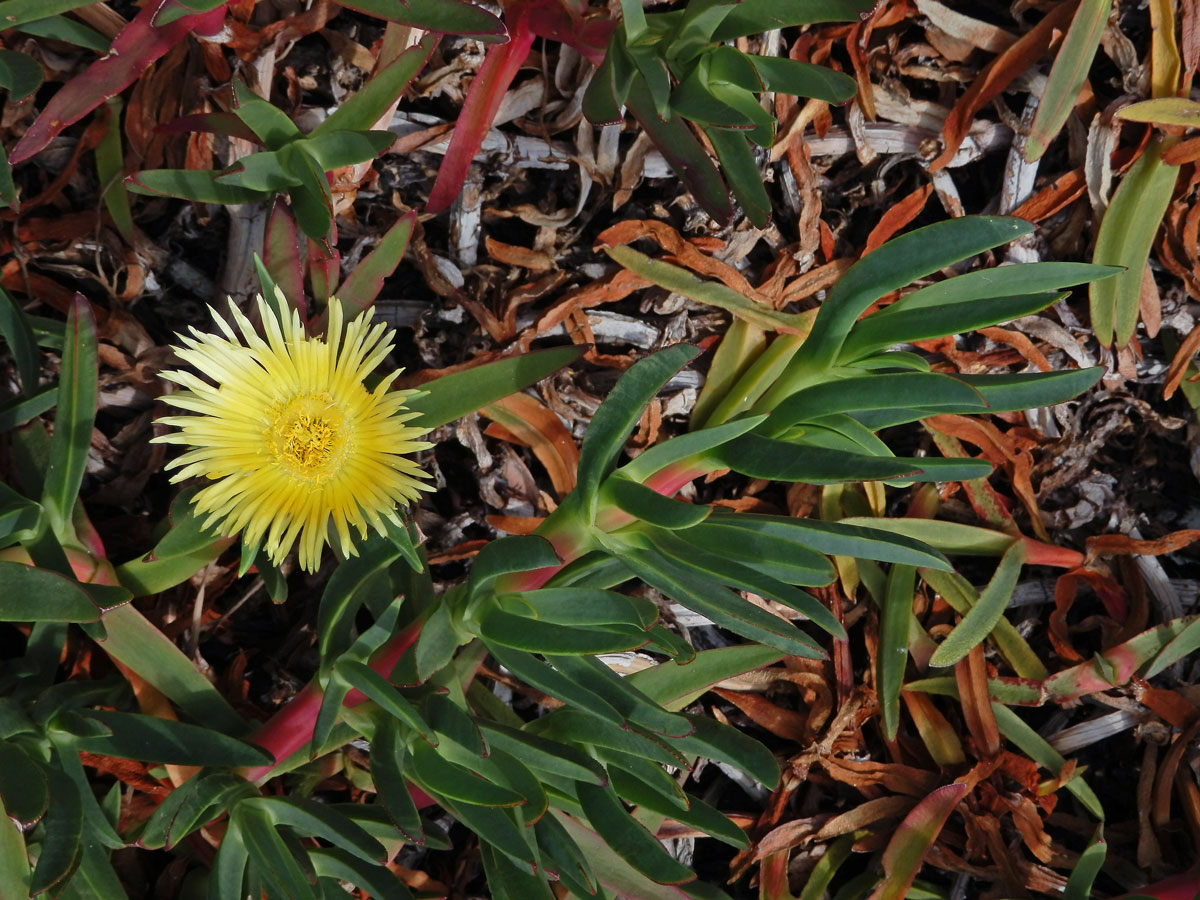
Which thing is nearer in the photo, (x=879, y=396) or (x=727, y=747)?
(x=879, y=396)

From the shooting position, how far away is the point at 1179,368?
1000 mm

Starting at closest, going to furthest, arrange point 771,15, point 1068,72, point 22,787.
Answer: point 22,787 < point 771,15 < point 1068,72

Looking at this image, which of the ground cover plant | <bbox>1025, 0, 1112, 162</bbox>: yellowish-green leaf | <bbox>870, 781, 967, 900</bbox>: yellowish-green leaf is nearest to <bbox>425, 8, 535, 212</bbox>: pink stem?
the ground cover plant

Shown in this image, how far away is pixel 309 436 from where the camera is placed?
0.77 m

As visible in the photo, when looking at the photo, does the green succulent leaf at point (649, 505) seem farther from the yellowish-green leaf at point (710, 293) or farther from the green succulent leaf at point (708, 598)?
the yellowish-green leaf at point (710, 293)

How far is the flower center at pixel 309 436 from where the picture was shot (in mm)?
766

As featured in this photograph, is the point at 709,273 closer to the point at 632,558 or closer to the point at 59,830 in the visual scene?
the point at 632,558

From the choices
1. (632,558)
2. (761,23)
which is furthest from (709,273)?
(632,558)

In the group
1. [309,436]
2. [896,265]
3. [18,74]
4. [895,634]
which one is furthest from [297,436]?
[895,634]

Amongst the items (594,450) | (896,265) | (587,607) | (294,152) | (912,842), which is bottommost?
(912,842)

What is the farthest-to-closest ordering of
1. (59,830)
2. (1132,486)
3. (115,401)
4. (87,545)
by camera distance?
(1132,486) → (115,401) → (87,545) → (59,830)

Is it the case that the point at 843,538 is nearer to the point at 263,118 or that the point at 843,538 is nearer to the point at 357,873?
the point at 357,873

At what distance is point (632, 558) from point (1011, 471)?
1.70 ft

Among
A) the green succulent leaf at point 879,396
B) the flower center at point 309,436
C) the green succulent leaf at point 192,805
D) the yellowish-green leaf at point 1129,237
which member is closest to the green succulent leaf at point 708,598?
the green succulent leaf at point 879,396
